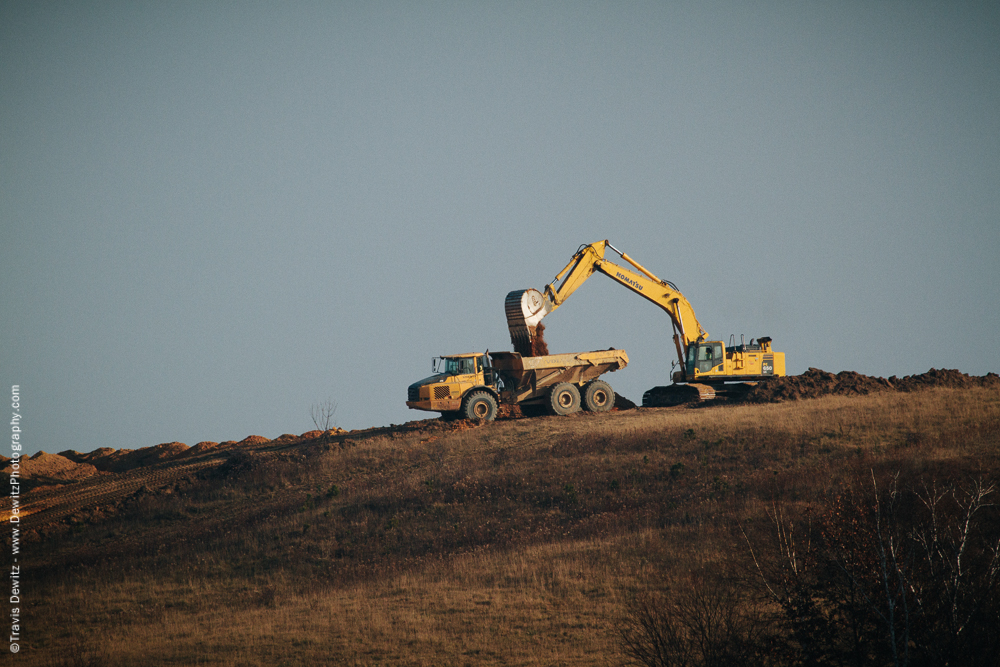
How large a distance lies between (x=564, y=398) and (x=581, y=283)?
477 centimetres

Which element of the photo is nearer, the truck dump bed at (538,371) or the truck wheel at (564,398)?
the truck dump bed at (538,371)

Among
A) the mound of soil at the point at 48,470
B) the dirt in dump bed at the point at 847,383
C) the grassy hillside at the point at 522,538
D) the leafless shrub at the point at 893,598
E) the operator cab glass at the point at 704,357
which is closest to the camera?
the leafless shrub at the point at 893,598

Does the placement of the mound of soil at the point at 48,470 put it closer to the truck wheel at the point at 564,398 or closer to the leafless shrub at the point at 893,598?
the truck wheel at the point at 564,398

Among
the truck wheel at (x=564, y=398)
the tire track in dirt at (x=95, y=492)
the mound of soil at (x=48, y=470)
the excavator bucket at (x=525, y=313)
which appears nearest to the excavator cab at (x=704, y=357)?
the truck wheel at (x=564, y=398)

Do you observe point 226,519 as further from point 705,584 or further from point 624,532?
point 705,584

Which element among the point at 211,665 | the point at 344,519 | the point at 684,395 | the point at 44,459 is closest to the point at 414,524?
the point at 344,519

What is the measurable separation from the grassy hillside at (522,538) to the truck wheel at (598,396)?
1810 millimetres

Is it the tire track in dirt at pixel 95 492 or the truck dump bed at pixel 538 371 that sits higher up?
the truck dump bed at pixel 538 371

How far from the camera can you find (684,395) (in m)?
33.7

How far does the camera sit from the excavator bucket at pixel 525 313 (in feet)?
101

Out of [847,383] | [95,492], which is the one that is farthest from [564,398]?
[95,492]

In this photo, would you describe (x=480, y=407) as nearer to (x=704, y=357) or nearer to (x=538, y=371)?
(x=538, y=371)

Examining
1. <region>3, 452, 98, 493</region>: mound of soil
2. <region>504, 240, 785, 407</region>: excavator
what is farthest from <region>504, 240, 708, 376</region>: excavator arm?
<region>3, 452, 98, 493</region>: mound of soil

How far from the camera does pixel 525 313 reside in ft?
101
